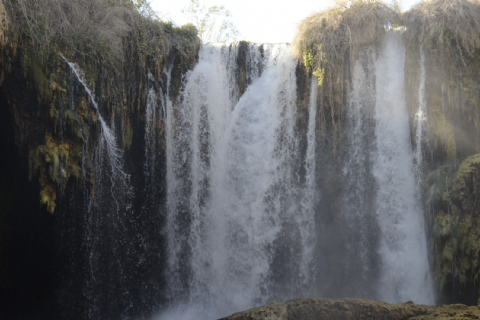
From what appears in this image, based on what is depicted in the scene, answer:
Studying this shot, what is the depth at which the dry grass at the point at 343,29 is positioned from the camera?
1030 centimetres

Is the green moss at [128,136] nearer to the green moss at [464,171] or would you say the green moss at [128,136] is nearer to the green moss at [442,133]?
the green moss at [442,133]

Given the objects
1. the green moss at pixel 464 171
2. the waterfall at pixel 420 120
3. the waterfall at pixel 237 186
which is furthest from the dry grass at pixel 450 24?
the waterfall at pixel 237 186

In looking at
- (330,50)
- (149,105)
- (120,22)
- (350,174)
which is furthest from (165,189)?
(330,50)

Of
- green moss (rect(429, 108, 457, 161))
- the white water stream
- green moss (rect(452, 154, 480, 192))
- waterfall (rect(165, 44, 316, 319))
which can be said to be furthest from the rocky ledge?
green moss (rect(429, 108, 457, 161))

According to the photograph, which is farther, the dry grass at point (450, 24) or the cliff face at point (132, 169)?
the dry grass at point (450, 24)

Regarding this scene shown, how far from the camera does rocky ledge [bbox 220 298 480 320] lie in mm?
5801

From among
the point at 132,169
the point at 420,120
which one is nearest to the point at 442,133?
the point at 420,120

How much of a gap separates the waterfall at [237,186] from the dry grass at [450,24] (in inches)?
119

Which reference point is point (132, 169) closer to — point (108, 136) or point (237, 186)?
point (108, 136)

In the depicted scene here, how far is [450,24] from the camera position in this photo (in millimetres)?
9633

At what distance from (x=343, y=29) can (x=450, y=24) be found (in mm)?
2520

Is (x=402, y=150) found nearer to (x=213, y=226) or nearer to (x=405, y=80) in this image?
(x=405, y=80)

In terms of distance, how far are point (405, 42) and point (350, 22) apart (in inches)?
58.5

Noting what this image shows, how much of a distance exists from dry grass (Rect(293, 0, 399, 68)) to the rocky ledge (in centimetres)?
641
